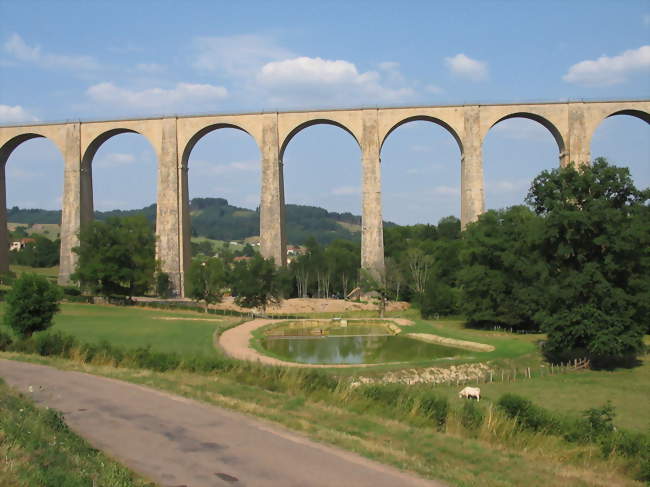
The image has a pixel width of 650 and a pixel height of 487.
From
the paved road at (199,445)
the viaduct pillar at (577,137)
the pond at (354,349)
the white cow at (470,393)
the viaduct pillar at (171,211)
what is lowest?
the pond at (354,349)

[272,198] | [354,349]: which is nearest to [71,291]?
[272,198]

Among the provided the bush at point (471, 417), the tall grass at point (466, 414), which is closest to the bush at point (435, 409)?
the tall grass at point (466, 414)

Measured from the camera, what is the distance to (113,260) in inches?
1492

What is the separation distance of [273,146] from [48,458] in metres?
35.8

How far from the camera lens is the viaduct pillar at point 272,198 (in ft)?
129

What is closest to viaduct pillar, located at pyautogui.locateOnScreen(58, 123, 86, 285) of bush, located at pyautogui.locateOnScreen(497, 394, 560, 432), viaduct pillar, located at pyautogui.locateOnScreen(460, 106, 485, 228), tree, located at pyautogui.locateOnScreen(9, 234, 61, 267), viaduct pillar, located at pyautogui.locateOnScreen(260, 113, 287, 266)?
viaduct pillar, located at pyautogui.locateOnScreen(260, 113, 287, 266)

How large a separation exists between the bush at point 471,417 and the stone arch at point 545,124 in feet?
101

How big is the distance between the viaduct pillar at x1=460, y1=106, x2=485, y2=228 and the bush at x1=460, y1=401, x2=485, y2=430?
94.7 feet

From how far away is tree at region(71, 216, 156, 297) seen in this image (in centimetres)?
3728

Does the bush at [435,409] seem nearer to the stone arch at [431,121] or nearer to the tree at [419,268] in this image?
the stone arch at [431,121]

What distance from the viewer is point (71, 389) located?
981 centimetres

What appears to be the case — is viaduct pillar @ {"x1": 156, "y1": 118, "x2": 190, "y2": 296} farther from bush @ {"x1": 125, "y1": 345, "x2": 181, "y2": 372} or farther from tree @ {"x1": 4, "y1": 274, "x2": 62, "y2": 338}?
bush @ {"x1": 125, "y1": 345, "x2": 181, "y2": 372}

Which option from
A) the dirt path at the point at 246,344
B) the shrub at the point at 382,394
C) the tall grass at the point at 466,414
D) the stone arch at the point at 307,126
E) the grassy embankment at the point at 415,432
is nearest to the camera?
the grassy embankment at the point at 415,432

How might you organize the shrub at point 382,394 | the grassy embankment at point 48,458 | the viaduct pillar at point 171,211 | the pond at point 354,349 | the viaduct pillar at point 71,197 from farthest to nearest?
the viaduct pillar at point 71,197
the viaduct pillar at point 171,211
the pond at point 354,349
the shrub at point 382,394
the grassy embankment at point 48,458
